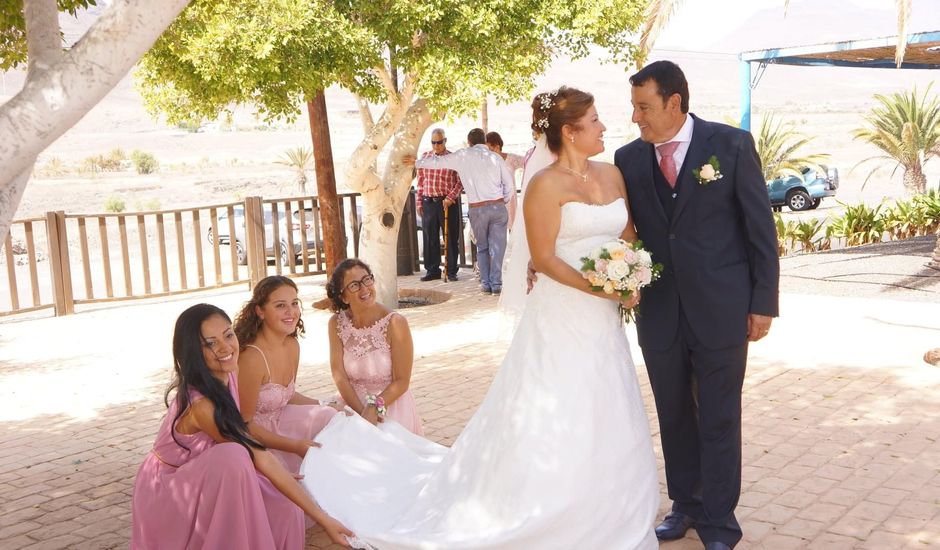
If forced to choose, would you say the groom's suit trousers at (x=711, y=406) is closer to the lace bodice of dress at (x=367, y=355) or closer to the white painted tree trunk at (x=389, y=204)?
the lace bodice of dress at (x=367, y=355)

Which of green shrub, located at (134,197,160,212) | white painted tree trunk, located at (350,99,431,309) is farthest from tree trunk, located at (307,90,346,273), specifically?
green shrub, located at (134,197,160,212)

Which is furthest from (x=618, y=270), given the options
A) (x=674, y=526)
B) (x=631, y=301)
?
(x=674, y=526)

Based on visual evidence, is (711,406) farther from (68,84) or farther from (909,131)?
(909,131)

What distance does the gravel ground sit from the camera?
Answer: 12.2m

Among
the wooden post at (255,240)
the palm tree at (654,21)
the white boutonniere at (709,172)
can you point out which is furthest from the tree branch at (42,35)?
the wooden post at (255,240)

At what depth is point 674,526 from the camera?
498cm

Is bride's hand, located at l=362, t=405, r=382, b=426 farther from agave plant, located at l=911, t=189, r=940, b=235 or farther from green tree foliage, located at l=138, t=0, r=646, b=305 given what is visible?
agave plant, located at l=911, t=189, r=940, b=235

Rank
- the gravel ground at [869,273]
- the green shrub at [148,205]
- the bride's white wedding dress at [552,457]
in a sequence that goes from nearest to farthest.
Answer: the bride's white wedding dress at [552,457] < the gravel ground at [869,273] < the green shrub at [148,205]

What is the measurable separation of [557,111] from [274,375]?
84.8 inches

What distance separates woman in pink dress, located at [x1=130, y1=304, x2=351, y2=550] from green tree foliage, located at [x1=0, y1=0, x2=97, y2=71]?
3349 mm

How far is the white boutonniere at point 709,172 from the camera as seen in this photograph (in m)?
4.46

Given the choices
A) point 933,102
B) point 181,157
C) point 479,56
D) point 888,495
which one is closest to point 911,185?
point 933,102

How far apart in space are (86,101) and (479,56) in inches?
261

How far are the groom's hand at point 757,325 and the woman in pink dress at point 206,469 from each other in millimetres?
2138
